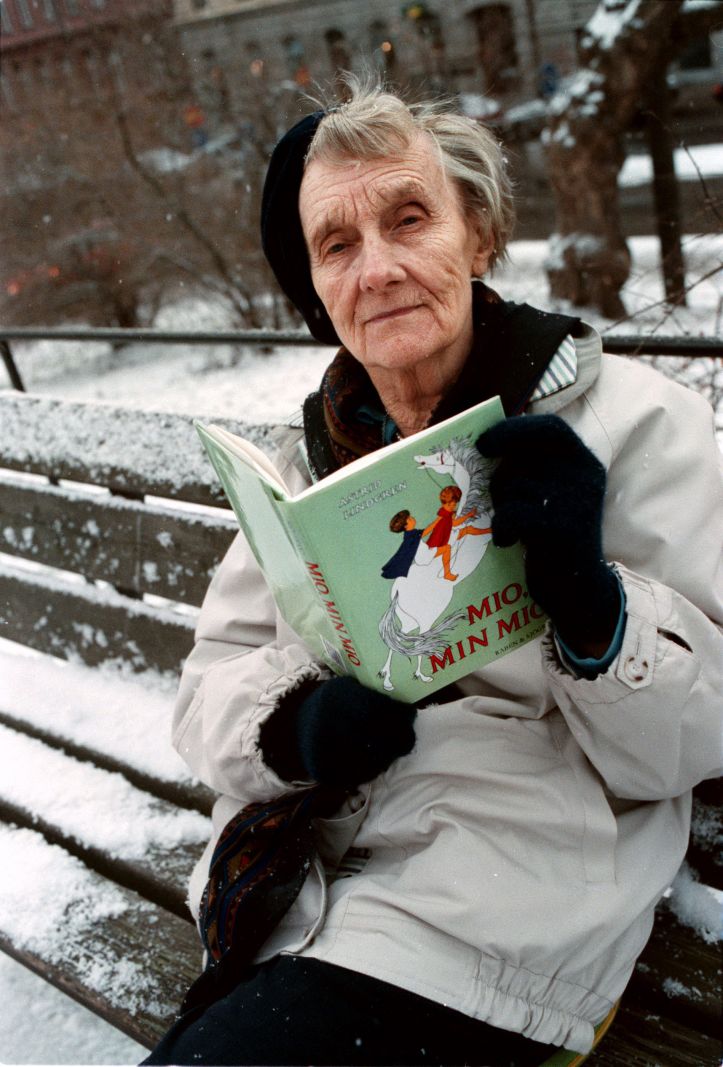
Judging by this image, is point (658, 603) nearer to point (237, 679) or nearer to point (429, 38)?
point (237, 679)

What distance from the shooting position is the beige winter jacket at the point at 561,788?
4.74ft

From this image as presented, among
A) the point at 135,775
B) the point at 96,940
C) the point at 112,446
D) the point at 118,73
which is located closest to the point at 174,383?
the point at 118,73

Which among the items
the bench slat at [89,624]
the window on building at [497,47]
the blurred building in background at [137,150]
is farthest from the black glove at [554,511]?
the window on building at [497,47]

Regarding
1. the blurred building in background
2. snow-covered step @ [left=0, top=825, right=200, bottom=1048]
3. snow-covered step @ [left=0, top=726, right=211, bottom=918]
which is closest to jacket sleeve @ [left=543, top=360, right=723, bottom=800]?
snow-covered step @ [left=0, top=825, right=200, bottom=1048]

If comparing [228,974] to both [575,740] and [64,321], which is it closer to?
[575,740]

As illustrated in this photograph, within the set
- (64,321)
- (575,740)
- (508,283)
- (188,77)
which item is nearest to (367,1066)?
(575,740)

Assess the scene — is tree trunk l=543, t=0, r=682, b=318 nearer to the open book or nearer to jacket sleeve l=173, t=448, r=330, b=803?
jacket sleeve l=173, t=448, r=330, b=803

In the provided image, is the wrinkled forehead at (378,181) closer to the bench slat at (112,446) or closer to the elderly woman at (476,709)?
the elderly woman at (476,709)

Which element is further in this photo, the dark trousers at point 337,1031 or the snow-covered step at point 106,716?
the snow-covered step at point 106,716

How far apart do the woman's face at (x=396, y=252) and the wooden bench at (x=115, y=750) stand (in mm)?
756

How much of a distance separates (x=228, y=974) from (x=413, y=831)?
1.26ft

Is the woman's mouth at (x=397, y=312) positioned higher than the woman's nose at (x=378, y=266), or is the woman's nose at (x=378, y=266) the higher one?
the woman's nose at (x=378, y=266)

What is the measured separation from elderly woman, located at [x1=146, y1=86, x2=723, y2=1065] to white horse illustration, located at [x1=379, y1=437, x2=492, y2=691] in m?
0.04

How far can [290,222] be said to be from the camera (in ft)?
6.01
